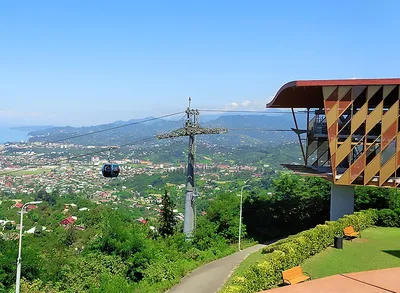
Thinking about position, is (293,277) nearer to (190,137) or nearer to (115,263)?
(115,263)

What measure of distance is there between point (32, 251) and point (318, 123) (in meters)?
15.2

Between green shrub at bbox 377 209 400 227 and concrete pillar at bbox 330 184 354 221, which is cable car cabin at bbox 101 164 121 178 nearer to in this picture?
concrete pillar at bbox 330 184 354 221

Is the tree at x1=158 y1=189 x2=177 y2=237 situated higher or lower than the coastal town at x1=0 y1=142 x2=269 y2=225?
higher

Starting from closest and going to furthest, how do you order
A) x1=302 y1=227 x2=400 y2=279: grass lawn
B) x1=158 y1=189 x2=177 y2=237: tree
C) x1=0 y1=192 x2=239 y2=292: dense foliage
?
Result: 1. x1=302 y1=227 x2=400 y2=279: grass lawn
2. x1=0 y1=192 x2=239 y2=292: dense foliage
3. x1=158 y1=189 x2=177 y2=237: tree

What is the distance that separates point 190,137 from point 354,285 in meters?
16.4

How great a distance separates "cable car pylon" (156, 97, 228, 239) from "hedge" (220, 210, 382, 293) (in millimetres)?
9412

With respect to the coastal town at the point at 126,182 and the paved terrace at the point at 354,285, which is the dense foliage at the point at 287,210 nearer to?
the paved terrace at the point at 354,285

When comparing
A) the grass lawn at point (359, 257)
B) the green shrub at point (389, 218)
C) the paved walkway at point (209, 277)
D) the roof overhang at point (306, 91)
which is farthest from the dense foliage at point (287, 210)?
the grass lawn at point (359, 257)

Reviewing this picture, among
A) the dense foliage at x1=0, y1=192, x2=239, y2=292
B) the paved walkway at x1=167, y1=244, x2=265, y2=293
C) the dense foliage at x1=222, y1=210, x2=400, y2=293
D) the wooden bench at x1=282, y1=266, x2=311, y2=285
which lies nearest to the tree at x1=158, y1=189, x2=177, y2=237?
the dense foliage at x1=0, y1=192, x2=239, y2=292

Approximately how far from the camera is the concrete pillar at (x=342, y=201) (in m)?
19.0

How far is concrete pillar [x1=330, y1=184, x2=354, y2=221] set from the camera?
19.0 meters

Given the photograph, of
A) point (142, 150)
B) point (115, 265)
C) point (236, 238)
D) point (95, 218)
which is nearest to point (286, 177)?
point (236, 238)

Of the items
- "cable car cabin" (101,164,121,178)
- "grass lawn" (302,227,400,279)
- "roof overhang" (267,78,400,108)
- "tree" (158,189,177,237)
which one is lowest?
"tree" (158,189,177,237)

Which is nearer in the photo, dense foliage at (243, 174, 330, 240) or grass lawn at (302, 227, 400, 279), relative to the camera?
grass lawn at (302, 227, 400, 279)
